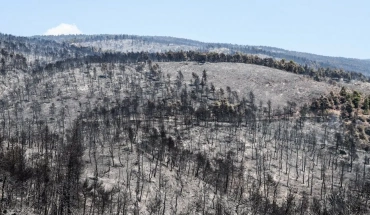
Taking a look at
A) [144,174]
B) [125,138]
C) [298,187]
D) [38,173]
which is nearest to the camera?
[38,173]

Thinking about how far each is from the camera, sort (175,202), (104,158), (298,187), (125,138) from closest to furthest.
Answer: (175,202) < (104,158) < (298,187) < (125,138)

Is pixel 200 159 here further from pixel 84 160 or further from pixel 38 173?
pixel 38 173

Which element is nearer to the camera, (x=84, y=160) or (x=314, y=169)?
(x=84, y=160)

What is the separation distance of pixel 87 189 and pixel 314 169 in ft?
331

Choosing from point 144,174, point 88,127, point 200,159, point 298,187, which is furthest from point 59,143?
point 298,187

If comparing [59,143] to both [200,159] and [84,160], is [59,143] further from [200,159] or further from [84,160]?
[200,159]

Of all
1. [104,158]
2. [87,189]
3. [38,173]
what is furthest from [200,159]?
[38,173]

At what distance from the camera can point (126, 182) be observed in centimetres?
12781

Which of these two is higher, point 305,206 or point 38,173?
point 38,173

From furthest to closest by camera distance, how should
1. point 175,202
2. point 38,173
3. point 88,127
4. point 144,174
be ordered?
point 88,127 → point 144,174 → point 175,202 → point 38,173

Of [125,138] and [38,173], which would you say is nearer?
[38,173]

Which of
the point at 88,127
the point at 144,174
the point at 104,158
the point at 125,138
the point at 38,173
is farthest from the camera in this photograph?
the point at 88,127

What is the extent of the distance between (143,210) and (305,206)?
53259 mm

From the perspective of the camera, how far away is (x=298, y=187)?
154 meters
